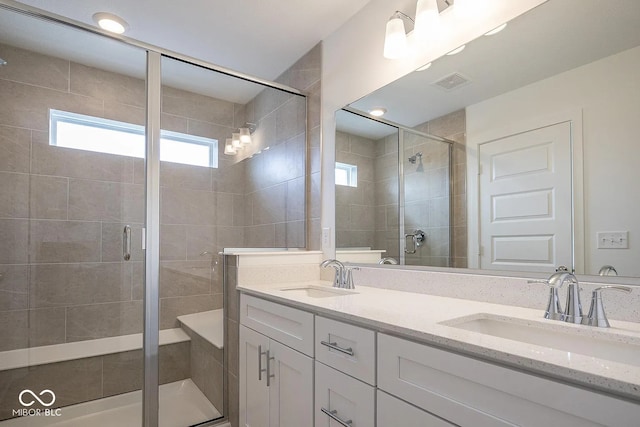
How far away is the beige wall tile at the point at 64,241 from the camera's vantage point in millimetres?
1724

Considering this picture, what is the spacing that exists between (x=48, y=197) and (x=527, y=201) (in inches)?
87.5

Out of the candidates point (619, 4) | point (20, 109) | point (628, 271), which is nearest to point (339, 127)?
point (619, 4)

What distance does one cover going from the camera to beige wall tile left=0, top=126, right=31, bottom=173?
65.8 inches

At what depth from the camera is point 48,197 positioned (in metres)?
1.74

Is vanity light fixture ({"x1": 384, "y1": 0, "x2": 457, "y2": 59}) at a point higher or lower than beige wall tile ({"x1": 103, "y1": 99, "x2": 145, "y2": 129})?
higher

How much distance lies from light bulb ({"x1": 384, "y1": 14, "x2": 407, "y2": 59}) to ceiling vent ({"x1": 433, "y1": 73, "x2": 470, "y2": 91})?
0.81ft

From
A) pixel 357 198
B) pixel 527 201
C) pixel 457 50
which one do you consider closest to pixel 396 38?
pixel 457 50

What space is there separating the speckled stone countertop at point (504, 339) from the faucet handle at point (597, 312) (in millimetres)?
32

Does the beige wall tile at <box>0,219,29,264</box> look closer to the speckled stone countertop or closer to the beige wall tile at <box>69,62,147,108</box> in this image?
the beige wall tile at <box>69,62,147,108</box>

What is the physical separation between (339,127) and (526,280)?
1331 mm

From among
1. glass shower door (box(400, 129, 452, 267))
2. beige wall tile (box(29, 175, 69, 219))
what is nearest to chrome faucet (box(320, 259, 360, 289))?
glass shower door (box(400, 129, 452, 267))

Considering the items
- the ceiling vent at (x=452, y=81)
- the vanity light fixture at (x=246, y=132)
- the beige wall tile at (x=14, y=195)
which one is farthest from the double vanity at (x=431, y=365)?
the beige wall tile at (x=14, y=195)

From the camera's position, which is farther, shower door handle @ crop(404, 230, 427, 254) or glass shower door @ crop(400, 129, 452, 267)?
shower door handle @ crop(404, 230, 427, 254)

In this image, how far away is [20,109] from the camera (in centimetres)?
170
